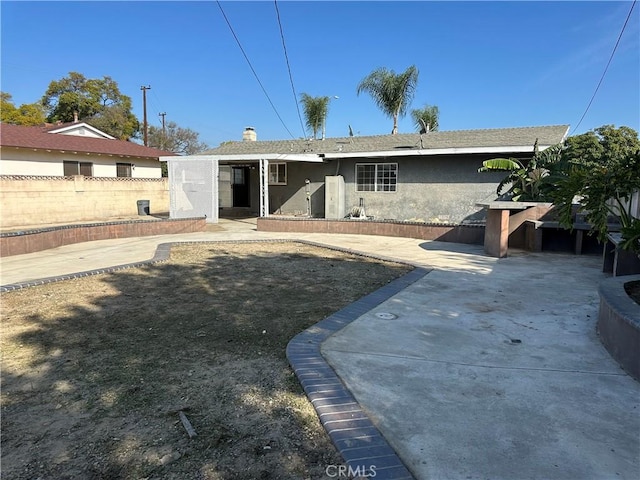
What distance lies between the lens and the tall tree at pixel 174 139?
160 feet

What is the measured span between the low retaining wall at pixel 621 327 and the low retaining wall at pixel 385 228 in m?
7.29

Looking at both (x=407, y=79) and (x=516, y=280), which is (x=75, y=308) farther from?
(x=407, y=79)

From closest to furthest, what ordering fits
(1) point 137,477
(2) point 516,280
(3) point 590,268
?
1. (1) point 137,477
2. (2) point 516,280
3. (3) point 590,268

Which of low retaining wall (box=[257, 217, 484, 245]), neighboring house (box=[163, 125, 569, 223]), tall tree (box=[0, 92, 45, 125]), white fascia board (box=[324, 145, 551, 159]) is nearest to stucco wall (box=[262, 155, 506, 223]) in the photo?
neighboring house (box=[163, 125, 569, 223])

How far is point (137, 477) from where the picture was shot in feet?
7.21

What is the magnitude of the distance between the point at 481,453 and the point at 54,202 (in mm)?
18659

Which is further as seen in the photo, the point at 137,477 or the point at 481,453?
the point at 481,453

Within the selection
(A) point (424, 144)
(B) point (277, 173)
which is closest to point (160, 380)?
(A) point (424, 144)

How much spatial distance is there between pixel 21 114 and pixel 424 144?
125 feet

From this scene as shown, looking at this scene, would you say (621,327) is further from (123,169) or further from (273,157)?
(123,169)

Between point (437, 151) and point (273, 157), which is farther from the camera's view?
point (273, 157)

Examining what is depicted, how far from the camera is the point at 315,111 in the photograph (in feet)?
85.6

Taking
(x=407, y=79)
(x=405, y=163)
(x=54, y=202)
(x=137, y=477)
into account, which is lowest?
(x=137, y=477)

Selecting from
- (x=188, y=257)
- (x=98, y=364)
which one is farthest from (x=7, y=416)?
(x=188, y=257)
